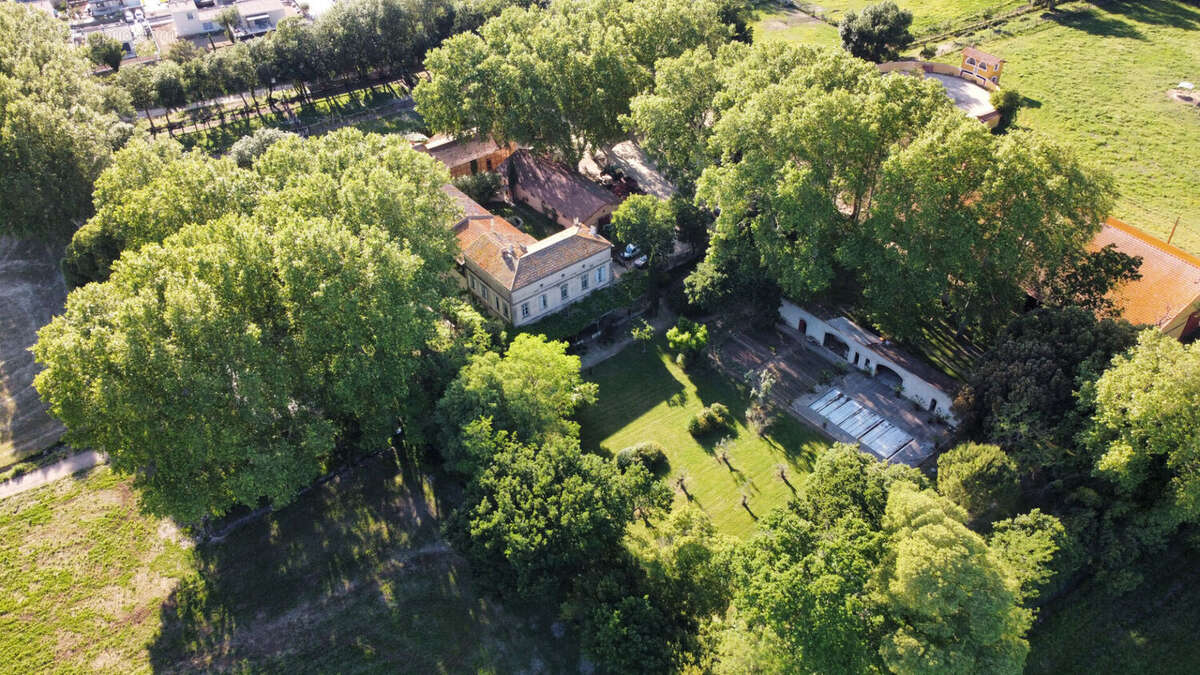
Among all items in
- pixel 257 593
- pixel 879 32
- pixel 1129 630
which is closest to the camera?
pixel 1129 630

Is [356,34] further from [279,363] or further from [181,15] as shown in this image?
[279,363]

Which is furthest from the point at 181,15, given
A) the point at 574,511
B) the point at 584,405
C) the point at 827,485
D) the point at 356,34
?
the point at 827,485

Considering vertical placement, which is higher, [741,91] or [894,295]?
[741,91]

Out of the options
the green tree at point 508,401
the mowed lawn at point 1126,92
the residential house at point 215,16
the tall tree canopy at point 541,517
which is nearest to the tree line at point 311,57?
the residential house at point 215,16

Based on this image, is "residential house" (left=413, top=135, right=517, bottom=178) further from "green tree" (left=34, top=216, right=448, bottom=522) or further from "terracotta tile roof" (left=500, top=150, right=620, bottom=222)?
"green tree" (left=34, top=216, right=448, bottom=522)

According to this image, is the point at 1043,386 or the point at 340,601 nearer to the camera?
the point at 340,601

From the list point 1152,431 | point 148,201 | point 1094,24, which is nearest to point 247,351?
point 148,201

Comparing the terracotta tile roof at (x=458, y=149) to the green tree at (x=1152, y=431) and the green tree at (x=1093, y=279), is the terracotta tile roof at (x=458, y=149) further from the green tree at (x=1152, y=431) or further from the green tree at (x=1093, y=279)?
the green tree at (x=1152, y=431)

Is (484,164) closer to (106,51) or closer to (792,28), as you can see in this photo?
(106,51)
